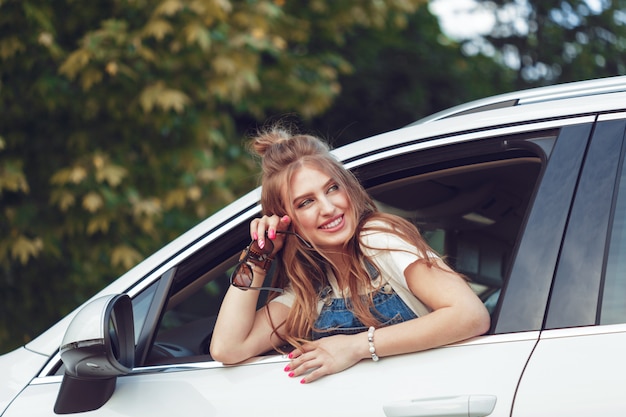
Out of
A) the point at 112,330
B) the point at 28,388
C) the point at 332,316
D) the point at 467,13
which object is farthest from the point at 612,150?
the point at 467,13

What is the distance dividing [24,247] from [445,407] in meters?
3.98

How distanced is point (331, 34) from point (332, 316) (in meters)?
6.25

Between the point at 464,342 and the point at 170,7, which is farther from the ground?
the point at 170,7

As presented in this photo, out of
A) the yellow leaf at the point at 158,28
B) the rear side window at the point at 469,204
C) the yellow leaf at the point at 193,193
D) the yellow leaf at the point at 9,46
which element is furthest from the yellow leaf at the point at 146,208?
the rear side window at the point at 469,204

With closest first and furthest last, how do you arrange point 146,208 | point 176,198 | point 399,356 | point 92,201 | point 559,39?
point 399,356 → point 92,201 → point 146,208 → point 176,198 → point 559,39

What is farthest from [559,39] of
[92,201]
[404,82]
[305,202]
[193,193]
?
[305,202]

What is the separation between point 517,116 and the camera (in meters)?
2.05

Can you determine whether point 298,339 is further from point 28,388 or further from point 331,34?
point 331,34

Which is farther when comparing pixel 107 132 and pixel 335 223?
pixel 107 132

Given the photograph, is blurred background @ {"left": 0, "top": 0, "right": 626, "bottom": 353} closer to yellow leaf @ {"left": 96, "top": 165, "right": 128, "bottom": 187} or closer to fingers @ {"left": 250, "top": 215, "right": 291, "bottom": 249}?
yellow leaf @ {"left": 96, "top": 165, "right": 128, "bottom": 187}

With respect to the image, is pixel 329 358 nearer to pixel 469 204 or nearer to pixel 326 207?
pixel 326 207

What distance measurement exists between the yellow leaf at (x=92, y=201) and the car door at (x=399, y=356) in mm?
2812

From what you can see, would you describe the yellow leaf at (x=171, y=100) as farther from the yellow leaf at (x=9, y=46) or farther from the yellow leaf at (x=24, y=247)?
the yellow leaf at (x=24, y=247)

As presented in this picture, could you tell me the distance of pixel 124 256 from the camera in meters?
5.44
